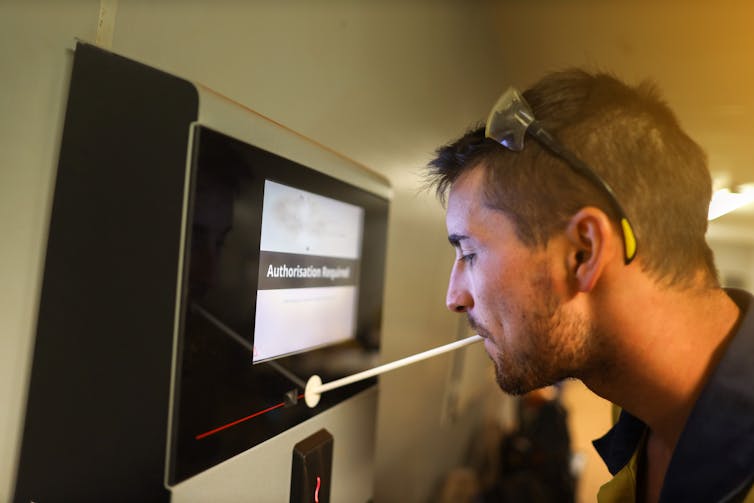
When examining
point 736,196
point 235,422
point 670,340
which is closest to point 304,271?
point 235,422

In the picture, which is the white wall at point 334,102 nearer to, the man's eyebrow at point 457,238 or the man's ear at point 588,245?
the man's eyebrow at point 457,238

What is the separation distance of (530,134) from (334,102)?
38 cm

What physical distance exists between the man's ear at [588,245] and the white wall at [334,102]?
1.51 ft

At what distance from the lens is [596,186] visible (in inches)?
22.4

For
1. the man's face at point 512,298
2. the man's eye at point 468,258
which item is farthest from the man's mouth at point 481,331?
the man's eye at point 468,258

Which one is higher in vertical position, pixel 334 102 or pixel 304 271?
pixel 334 102

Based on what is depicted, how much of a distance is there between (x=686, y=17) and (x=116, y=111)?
1734 millimetres

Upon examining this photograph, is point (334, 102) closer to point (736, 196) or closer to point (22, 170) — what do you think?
point (22, 170)

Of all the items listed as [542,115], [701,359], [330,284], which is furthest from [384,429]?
[542,115]

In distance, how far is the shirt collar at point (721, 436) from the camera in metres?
0.55

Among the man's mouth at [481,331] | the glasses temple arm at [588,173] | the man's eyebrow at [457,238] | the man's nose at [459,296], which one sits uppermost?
the glasses temple arm at [588,173]

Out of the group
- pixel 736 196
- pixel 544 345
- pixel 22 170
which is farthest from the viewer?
pixel 736 196

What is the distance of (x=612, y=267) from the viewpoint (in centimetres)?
59

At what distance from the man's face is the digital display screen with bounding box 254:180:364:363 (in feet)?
0.61
